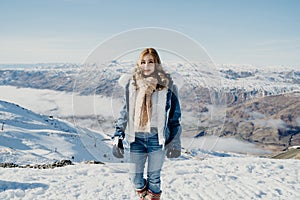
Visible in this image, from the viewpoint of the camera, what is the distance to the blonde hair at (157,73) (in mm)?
5430

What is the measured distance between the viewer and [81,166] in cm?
1198

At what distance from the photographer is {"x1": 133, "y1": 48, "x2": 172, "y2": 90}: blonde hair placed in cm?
543

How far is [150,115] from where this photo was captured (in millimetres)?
5473

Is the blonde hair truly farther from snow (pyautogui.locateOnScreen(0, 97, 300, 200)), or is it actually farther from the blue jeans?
snow (pyautogui.locateOnScreen(0, 97, 300, 200))

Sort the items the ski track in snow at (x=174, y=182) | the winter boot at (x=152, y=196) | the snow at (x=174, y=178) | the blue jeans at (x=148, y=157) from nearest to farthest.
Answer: the blue jeans at (x=148, y=157)
the winter boot at (x=152, y=196)
the snow at (x=174, y=178)
the ski track in snow at (x=174, y=182)

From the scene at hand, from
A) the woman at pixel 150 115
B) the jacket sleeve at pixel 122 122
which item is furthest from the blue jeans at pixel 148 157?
the jacket sleeve at pixel 122 122

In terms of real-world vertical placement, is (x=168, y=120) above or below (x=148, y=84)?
below

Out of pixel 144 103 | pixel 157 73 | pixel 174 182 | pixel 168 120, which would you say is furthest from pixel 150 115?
pixel 174 182

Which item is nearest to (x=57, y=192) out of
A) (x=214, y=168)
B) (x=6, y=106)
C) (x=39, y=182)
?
(x=39, y=182)

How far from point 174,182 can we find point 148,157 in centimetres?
472

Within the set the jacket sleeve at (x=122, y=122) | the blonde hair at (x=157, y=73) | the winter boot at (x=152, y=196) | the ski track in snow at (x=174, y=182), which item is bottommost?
the ski track in snow at (x=174, y=182)

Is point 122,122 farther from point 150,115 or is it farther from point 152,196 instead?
point 152,196

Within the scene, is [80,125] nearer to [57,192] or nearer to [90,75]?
[90,75]

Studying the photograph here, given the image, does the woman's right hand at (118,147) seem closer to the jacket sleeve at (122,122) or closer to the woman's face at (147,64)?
the jacket sleeve at (122,122)
